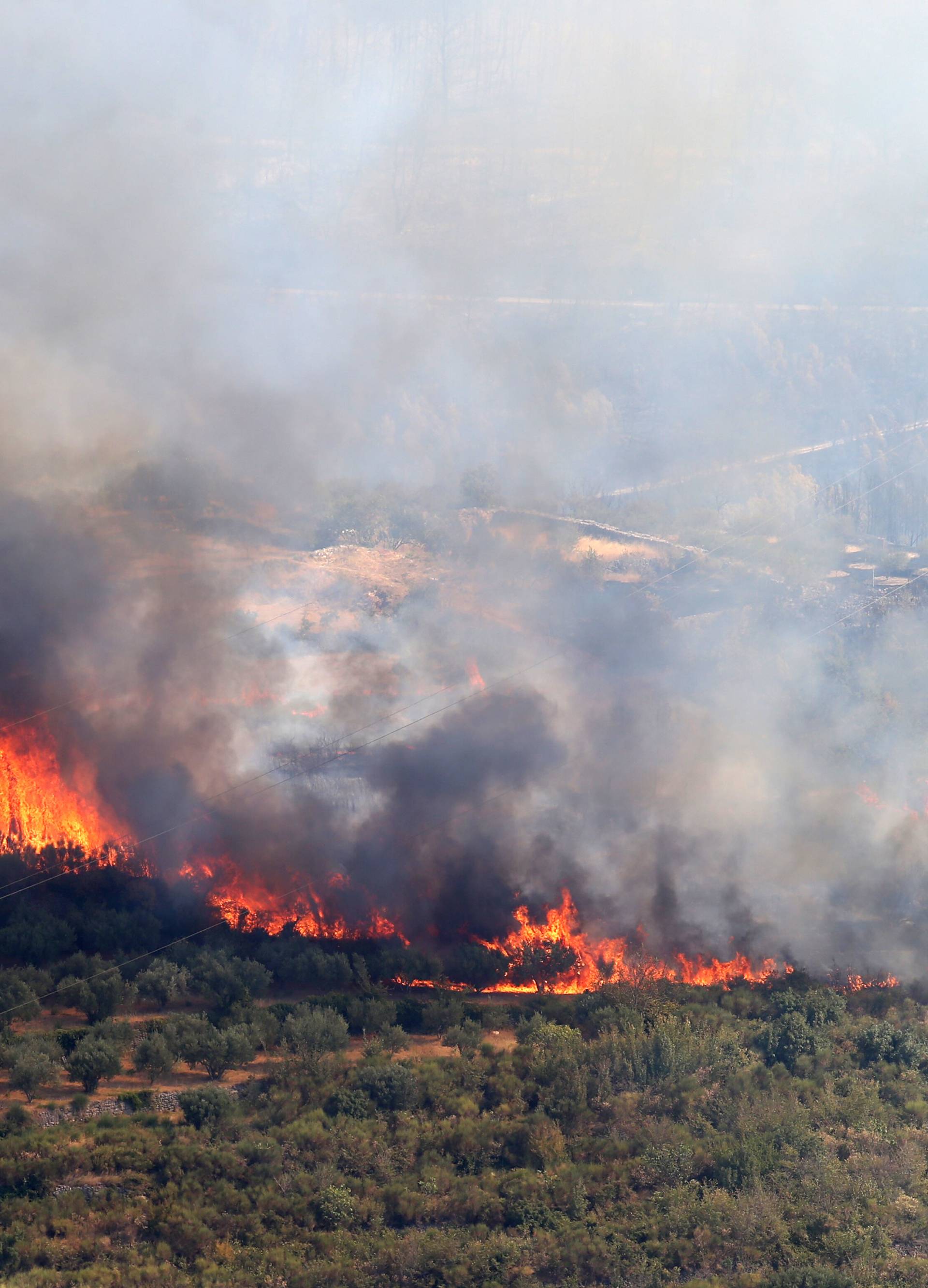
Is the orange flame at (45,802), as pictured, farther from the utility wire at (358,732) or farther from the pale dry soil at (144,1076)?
the pale dry soil at (144,1076)

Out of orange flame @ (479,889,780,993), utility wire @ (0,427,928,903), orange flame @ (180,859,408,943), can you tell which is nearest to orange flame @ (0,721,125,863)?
utility wire @ (0,427,928,903)

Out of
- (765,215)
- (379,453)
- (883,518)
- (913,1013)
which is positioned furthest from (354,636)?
(765,215)

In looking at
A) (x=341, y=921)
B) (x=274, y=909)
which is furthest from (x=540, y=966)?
(x=274, y=909)

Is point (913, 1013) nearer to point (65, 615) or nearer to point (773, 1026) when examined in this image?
point (773, 1026)

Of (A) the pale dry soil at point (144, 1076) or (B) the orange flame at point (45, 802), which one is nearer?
(A) the pale dry soil at point (144, 1076)

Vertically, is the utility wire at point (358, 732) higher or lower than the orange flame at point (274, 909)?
higher

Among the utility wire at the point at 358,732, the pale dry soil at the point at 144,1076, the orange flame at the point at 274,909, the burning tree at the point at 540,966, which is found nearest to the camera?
the pale dry soil at the point at 144,1076

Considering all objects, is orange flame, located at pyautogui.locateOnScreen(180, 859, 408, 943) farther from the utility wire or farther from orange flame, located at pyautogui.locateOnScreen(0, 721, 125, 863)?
orange flame, located at pyautogui.locateOnScreen(0, 721, 125, 863)

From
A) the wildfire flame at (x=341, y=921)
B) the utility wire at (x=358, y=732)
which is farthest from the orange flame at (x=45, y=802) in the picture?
the utility wire at (x=358, y=732)

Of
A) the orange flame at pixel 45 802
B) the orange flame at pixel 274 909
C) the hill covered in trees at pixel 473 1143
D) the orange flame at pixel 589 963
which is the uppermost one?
the orange flame at pixel 45 802

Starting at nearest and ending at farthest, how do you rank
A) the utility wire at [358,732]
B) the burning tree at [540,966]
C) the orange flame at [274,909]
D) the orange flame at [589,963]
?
1. the burning tree at [540,966]
2. the orange flame at [589,963]
3. the orange flame at [274,909]
4. the utility wire at [358,732]

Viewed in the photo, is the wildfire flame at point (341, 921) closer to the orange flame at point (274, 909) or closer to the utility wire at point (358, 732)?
the orange flame at point (274, 909)
